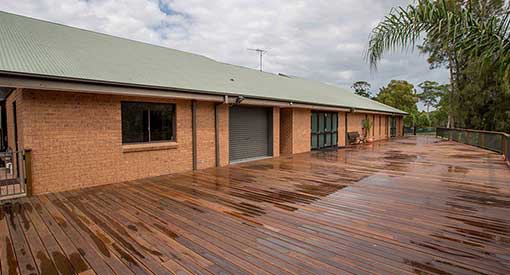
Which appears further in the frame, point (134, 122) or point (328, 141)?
point (328, 141)

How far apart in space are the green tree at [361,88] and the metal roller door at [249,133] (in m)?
48.4

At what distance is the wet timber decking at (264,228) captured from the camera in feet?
9.84

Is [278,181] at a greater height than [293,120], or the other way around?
[293,120]

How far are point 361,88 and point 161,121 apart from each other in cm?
5591

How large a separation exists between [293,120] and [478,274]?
1102cm

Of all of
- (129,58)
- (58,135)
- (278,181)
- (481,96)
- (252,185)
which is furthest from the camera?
(481,96)

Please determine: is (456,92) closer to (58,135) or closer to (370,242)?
(370,242)

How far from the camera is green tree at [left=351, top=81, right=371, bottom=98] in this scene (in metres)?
55.8

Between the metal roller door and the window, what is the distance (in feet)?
9.86

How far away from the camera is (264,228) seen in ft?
13.2

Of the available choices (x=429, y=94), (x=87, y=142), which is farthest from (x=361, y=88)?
(x=87, y=142)

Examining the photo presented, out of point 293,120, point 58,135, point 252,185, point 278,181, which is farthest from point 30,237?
point 293,120

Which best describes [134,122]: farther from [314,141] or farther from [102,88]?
[314,141]

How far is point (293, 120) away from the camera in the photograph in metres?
13.5
